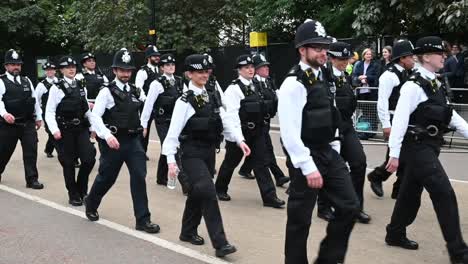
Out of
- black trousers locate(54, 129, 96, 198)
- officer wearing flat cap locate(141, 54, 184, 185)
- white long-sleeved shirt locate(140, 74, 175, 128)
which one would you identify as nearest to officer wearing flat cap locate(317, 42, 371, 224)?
officer wearing flat cap locate(141, 54, 184, 185)

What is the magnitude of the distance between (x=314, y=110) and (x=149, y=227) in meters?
2.71

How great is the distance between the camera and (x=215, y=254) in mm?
5676

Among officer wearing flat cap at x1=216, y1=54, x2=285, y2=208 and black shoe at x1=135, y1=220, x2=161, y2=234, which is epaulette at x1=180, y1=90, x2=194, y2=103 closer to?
black shoe at x1=135, y1=220, x2=161, y2=234

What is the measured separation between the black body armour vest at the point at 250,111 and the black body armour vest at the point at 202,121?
6.70ft

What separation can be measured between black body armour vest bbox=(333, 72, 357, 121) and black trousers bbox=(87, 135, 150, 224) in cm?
221

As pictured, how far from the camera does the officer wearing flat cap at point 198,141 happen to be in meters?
5.68

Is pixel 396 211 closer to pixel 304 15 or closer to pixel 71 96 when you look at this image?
pixel 71 96

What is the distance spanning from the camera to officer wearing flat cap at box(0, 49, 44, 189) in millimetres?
8891

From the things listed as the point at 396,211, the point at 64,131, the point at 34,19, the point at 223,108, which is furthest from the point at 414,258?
the point at 34,19

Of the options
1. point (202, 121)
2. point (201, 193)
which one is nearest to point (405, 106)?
point (202, 121)

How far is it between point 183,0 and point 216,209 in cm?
1908

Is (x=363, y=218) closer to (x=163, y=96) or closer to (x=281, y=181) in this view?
(x=281, y=181)

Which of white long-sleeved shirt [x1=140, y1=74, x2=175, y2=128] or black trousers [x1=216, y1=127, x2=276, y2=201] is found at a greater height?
white long-sleeved shirt [x1=140, y1=74, x2=175, y2=128]

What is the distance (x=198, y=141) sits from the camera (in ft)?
19.3
